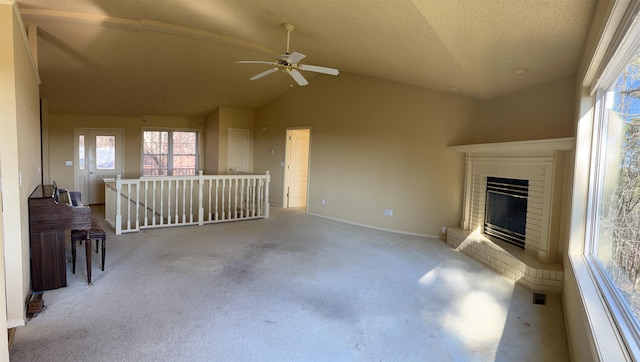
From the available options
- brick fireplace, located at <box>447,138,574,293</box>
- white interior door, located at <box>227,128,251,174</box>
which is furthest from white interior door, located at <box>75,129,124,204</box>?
Answer: brick fireplace, located at <box>447,138,574,293</box>

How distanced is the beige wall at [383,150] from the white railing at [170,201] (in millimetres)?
1351

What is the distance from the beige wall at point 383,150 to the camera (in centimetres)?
574

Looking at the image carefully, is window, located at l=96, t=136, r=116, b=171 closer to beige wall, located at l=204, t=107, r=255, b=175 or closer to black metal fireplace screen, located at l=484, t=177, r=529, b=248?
beige wall, located at l=204, t=107, r=255, b=175

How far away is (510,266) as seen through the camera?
395 cm

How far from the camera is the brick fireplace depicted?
11.8ft

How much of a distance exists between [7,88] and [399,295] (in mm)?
3566

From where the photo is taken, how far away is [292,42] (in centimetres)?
495

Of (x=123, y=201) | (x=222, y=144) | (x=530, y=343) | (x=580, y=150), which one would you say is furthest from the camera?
(x=222, y=144)

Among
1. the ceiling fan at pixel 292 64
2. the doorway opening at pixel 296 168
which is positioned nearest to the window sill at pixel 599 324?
the ceiling fan at pixel 292 64

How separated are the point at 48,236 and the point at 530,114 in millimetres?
5501

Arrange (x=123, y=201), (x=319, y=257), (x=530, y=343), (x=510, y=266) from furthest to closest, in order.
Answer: (x=123, y=201) < (x=319, y=257) < (x=510, y=266) < (x=530, y=343)

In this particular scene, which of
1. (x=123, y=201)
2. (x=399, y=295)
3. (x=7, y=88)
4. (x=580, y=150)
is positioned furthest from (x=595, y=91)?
(x=123, y=201)

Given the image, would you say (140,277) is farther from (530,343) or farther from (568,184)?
(568,184)

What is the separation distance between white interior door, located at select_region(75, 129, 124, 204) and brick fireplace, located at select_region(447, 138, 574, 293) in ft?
26.1
